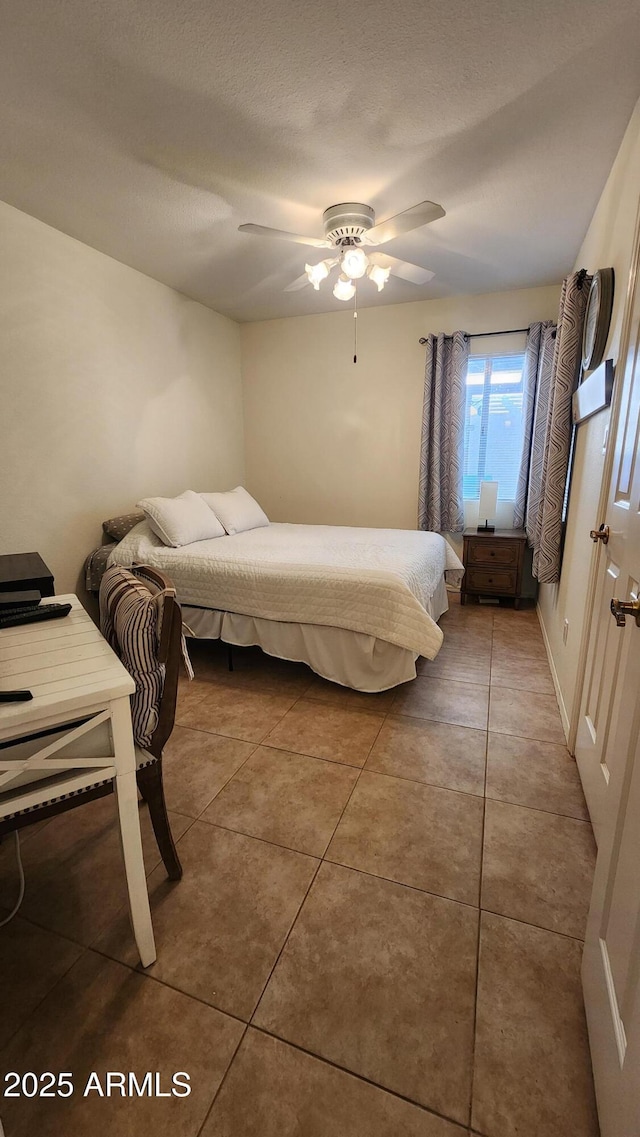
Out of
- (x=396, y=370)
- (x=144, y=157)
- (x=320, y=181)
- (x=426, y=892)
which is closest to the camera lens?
(x=426, y=892)

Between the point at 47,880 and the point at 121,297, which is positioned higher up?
the point at 121,297

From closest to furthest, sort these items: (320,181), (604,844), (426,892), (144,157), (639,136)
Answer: (604,844)
(426,892)
(639,136)
(144,157)
(320,181)

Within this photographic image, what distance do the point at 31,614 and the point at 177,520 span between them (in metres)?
1.78

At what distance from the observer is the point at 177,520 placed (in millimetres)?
3090

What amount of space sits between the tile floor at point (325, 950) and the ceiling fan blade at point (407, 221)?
92.1 inches

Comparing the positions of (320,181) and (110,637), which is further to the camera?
(320,181)

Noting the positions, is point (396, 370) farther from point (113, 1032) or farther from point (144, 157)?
point (113, 1032)

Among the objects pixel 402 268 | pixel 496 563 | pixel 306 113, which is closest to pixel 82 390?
pixel 306 113

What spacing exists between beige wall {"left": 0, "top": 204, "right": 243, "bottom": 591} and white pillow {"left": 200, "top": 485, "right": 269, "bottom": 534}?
1.48 ft

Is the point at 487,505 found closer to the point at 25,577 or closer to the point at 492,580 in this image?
the point at 492,580

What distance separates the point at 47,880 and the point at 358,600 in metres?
1.60

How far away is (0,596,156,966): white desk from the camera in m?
0.93

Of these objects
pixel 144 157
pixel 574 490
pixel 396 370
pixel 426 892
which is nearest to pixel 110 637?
pixel 426 892

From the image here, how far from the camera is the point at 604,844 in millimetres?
1003
